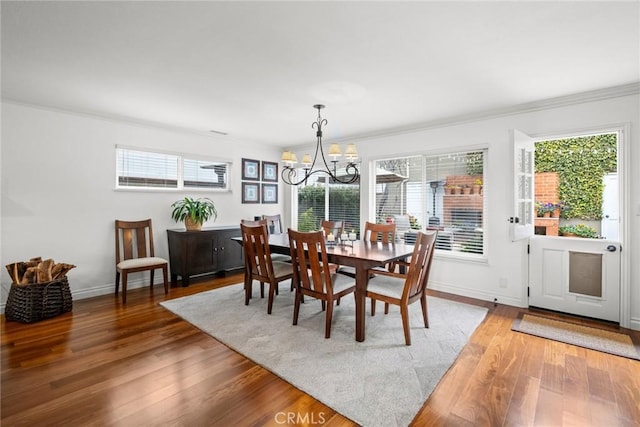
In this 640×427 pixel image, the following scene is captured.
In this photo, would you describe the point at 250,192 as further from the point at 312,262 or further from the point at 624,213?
the point at 624,213

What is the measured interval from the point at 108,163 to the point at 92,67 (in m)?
1.83

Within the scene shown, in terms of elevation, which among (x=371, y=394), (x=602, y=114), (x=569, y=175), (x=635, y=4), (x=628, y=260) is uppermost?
(x=635, y=4)

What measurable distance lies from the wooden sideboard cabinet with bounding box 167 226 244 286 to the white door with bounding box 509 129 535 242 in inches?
147

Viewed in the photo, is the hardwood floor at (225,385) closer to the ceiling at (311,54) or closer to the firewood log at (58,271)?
the firewood log at (58,271)

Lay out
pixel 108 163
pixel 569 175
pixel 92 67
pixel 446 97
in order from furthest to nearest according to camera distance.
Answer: pixel 569 175 < pixel 108 163 < pixel 446 97 < pixel 92 67

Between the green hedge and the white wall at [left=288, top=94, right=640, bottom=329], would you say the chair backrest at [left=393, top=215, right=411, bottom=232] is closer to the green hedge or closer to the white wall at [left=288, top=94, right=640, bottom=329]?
the white wall at [left=288, top=94, right=640, bottom=329]

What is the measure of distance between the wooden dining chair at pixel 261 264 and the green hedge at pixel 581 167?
3899 millimetres

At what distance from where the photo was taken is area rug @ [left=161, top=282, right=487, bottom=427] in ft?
6.31

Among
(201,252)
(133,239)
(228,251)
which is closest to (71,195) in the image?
(133,239)

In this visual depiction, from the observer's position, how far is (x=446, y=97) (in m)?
3.30

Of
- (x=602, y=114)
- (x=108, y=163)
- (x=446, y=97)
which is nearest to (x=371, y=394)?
(x=446, y=97)

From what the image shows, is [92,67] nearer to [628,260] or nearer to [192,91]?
[192,91]

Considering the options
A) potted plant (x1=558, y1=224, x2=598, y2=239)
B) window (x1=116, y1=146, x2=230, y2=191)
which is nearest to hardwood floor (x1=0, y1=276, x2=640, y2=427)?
potted plant (x1=558, y1=224, x2=598, y2=239)

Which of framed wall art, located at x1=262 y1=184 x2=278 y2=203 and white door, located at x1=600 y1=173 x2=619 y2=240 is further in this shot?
framed wall art, located at x1=262 y1=184 x2=278 y2=203
